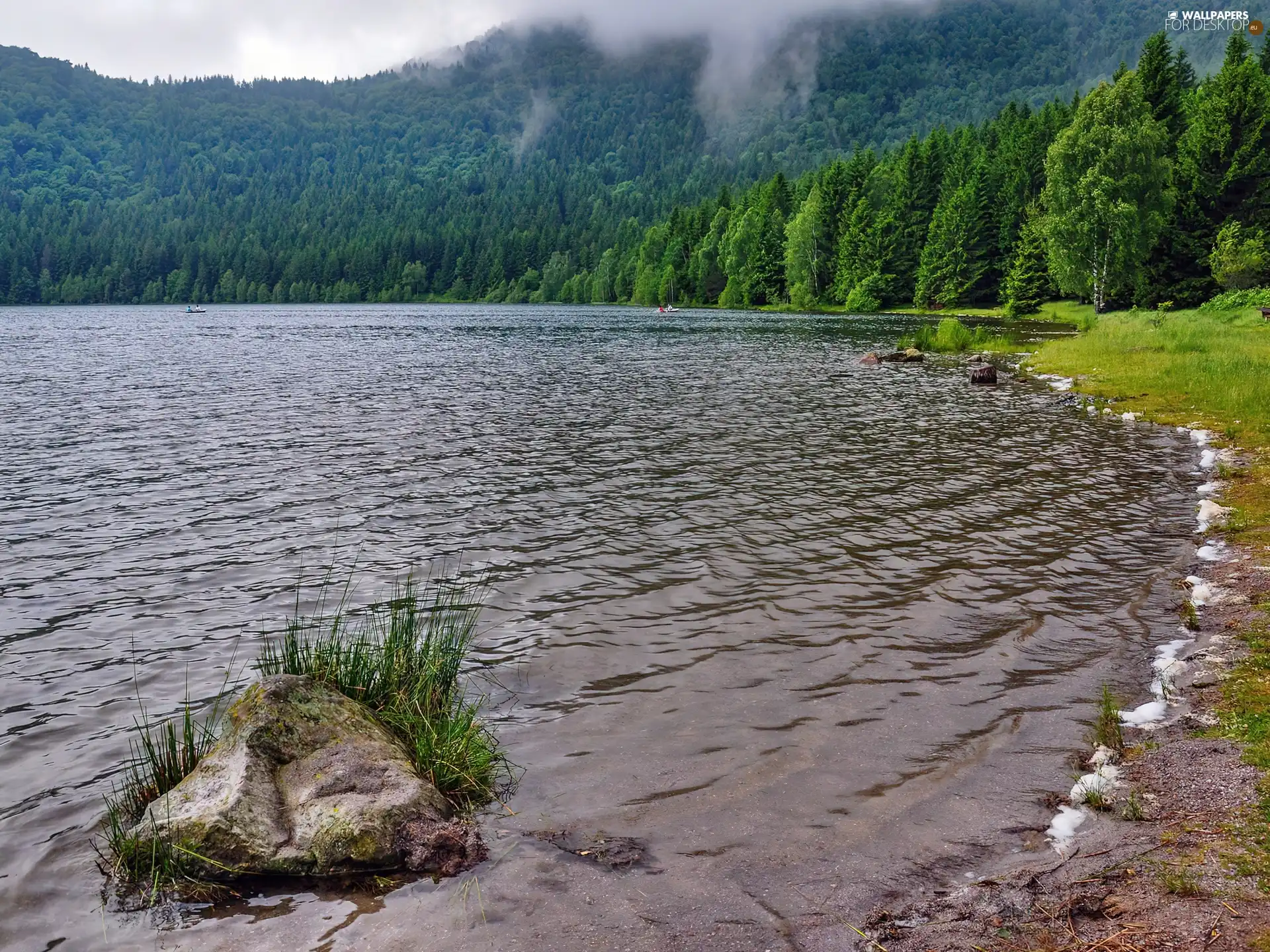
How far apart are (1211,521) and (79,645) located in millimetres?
19508

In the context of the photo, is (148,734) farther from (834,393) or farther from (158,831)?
(834,393)

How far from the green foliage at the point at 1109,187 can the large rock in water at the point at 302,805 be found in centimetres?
7563

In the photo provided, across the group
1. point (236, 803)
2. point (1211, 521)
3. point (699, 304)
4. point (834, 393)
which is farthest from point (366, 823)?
point (699, 304)

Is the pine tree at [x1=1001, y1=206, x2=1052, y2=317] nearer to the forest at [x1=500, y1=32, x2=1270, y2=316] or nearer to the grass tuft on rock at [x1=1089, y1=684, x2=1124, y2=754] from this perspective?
the forest at [x1=500, y1=32, x2=1270, y2=316]

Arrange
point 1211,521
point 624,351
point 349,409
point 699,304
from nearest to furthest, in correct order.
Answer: point 1211,521
point 349,409
point 624,351
point 699,304

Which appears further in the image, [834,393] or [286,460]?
[834,393]

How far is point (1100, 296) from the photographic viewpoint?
73.3 meters

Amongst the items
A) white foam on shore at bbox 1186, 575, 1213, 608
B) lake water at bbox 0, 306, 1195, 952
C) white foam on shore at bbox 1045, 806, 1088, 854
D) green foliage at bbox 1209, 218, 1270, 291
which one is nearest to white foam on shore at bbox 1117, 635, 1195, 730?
lake water at bbox 0, 306, 1195, 952

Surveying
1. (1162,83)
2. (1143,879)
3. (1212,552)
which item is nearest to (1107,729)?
(1143,879)

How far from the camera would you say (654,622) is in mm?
12445

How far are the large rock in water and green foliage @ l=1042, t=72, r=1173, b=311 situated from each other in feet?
248

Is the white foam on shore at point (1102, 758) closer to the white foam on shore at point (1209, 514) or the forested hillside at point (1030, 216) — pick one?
the white foam on shore at point (1209, 514)

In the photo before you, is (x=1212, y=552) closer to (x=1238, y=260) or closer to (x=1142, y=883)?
(x=1142, y=883)

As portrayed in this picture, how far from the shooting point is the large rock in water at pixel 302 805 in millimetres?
6883
